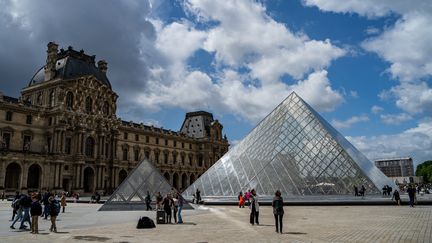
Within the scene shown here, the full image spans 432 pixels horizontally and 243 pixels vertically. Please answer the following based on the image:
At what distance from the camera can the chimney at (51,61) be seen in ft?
170

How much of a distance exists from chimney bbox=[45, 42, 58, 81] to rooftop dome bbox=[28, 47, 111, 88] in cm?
68

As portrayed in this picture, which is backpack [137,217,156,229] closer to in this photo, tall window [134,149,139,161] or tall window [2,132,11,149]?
tall window [2,132,11,149]

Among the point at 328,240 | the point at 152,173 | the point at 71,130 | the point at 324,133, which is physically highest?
the point at 71,130

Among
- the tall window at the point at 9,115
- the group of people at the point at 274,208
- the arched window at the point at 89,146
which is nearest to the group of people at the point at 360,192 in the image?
the group of people at the point at 274,208

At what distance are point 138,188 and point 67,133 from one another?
1190 inches

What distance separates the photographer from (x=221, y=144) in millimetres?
81250

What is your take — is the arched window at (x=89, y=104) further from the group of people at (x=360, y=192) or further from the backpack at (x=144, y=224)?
the backpack at (x=144, y=224)

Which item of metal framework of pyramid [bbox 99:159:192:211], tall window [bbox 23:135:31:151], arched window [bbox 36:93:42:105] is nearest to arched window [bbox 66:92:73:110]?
arched window [bbox 36:93:42:105]

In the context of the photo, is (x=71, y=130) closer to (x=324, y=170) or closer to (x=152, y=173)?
(x=152, y=173)

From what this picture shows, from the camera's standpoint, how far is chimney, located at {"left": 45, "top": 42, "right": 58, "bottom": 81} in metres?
51.8

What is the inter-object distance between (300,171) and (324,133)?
14.0 feet

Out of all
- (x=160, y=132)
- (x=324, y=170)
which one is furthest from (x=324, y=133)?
(x=160, y=132)

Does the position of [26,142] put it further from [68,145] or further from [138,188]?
[138,188]

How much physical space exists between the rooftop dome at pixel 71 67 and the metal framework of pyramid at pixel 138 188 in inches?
1319
